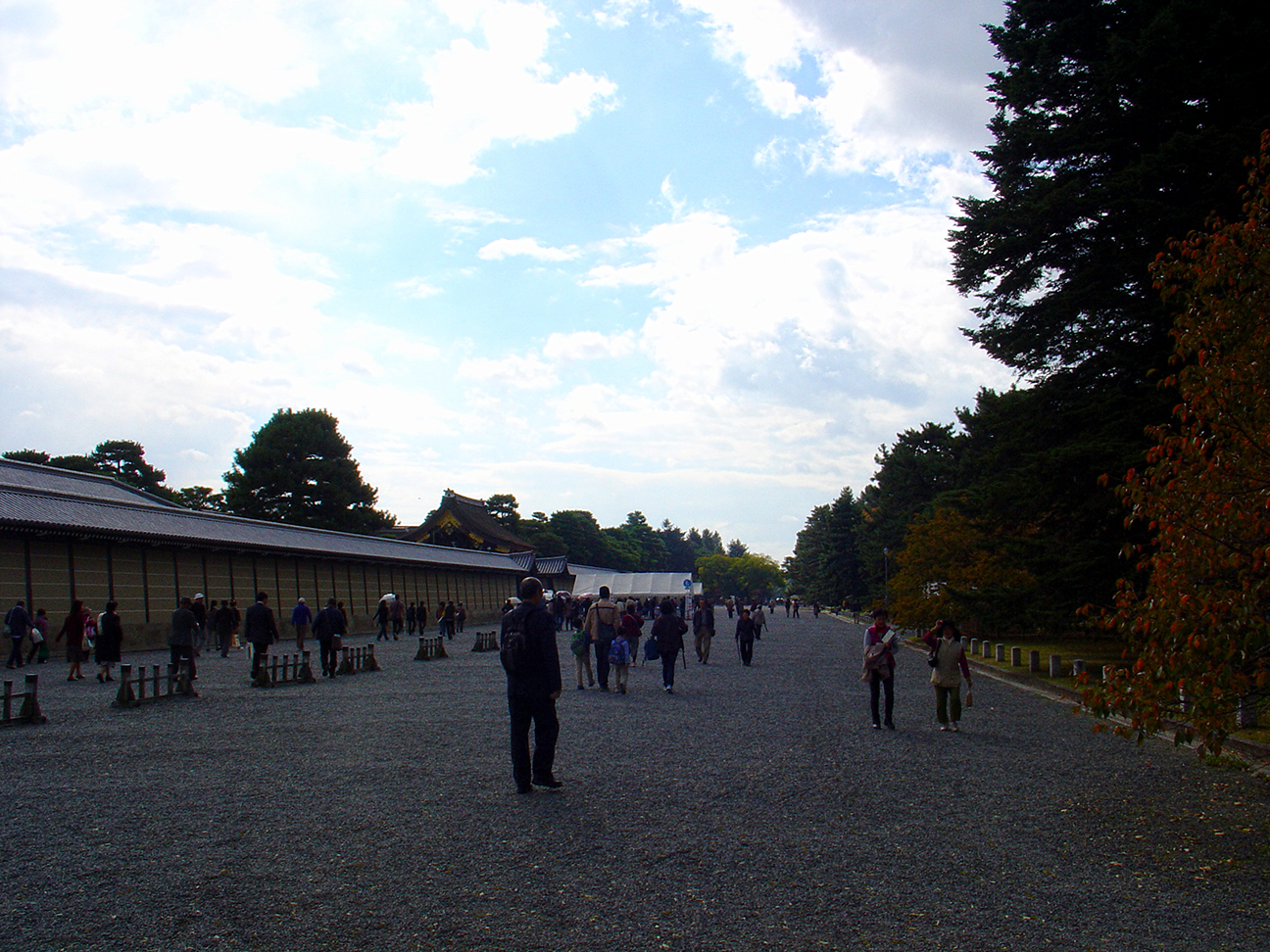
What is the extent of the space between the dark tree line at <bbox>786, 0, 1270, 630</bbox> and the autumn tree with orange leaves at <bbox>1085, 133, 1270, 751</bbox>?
9.31 metres

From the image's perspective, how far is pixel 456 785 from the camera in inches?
332

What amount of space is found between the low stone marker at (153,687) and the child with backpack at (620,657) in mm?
7069

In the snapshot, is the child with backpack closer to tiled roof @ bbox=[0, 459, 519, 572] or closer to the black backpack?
the black backpack

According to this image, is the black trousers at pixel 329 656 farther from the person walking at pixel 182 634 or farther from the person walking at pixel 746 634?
the person walking at pixel 746 634

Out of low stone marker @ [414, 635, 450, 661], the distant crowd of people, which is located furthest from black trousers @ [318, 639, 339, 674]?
the distant crowd of people

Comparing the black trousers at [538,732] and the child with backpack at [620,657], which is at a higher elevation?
the black trousers at [538,732]

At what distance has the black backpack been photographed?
8.25 m

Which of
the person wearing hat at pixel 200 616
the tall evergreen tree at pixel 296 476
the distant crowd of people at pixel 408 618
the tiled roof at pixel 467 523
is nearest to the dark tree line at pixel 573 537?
the tiled roof at pixel 467 523

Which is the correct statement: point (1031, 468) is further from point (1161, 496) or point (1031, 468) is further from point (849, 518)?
point (849, 518)

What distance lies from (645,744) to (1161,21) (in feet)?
51.0

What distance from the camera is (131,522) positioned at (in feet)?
93.4

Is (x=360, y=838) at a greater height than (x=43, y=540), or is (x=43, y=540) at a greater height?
(x=43, y=540)

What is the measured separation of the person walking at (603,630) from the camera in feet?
56.9

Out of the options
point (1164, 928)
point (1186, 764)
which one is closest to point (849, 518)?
point (1186, 764)
